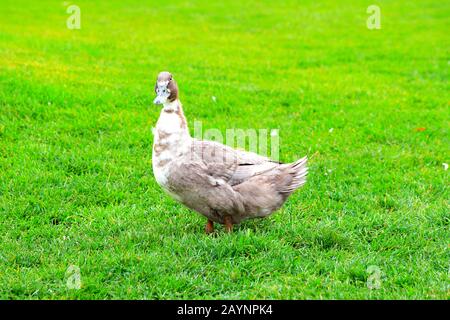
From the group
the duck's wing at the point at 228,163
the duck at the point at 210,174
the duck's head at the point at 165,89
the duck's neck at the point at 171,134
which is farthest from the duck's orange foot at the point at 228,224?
the duck's head at the point at 165,89

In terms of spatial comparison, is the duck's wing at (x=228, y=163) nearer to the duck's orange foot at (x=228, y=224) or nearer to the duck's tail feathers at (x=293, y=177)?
the duck's tail feathers at (x=293, y=177)

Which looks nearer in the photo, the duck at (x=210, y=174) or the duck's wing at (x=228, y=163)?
the duck at (x=210, y=174)

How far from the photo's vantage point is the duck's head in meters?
5.51

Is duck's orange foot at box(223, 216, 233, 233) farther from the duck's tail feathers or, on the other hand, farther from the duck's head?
the duck's head

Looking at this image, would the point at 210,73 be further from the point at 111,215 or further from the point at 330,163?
the point at 111,215

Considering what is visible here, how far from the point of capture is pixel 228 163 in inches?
224

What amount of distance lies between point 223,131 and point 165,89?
10.9 ft

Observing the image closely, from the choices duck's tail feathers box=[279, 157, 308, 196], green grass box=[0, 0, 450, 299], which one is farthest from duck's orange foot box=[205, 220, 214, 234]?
duck's tail feathers box=[279, 157, 308, 196]

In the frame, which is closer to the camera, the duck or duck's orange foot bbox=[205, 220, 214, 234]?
the duck

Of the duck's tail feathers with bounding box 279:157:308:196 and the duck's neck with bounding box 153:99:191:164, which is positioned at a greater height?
the duck's neck with bounding box 153:99:191:164

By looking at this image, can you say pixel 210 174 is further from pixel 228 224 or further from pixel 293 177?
pixel 293 177

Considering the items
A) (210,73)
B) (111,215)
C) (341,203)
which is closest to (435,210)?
(341,203)

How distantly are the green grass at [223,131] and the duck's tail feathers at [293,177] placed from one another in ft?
1.37

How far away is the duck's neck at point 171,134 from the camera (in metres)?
5.54
